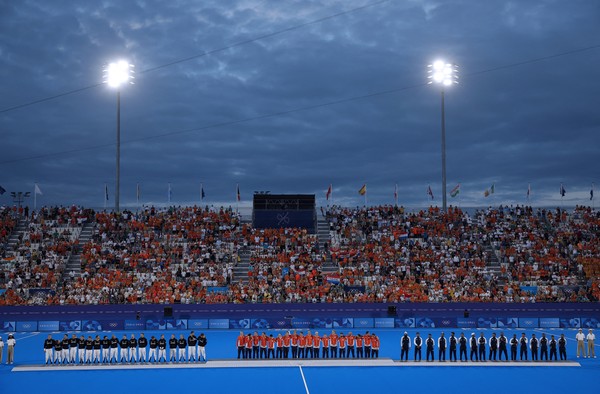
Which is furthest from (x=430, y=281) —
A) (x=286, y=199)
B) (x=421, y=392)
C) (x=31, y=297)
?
(x=31, y=297)

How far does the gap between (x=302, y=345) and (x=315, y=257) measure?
71.9ft

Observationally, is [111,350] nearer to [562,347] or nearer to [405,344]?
[405,344]

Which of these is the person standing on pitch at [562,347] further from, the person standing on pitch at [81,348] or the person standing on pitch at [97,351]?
the person standing on pitch at [81,348]

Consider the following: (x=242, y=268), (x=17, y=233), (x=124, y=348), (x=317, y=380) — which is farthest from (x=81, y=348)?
(x=17, y=233)

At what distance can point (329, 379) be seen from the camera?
1057 inches

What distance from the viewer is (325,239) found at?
2298 inches

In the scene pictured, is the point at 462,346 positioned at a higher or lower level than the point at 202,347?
lower

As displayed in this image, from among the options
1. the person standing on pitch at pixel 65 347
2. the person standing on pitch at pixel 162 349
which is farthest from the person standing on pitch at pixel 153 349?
the person standing on pitch at pixel 65 347

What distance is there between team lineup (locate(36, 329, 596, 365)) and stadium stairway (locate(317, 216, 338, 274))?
1976 cm

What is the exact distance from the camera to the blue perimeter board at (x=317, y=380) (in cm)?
2475

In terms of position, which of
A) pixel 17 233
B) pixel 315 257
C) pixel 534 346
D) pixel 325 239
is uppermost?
pixel 17 233

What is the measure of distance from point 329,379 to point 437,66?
3705cm

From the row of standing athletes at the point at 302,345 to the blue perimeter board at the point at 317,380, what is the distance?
4.57 ft

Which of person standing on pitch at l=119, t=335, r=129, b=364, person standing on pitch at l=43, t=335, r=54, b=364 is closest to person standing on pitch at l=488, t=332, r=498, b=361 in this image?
person standing on pitch at l=119, t=335, r=129, b=364
